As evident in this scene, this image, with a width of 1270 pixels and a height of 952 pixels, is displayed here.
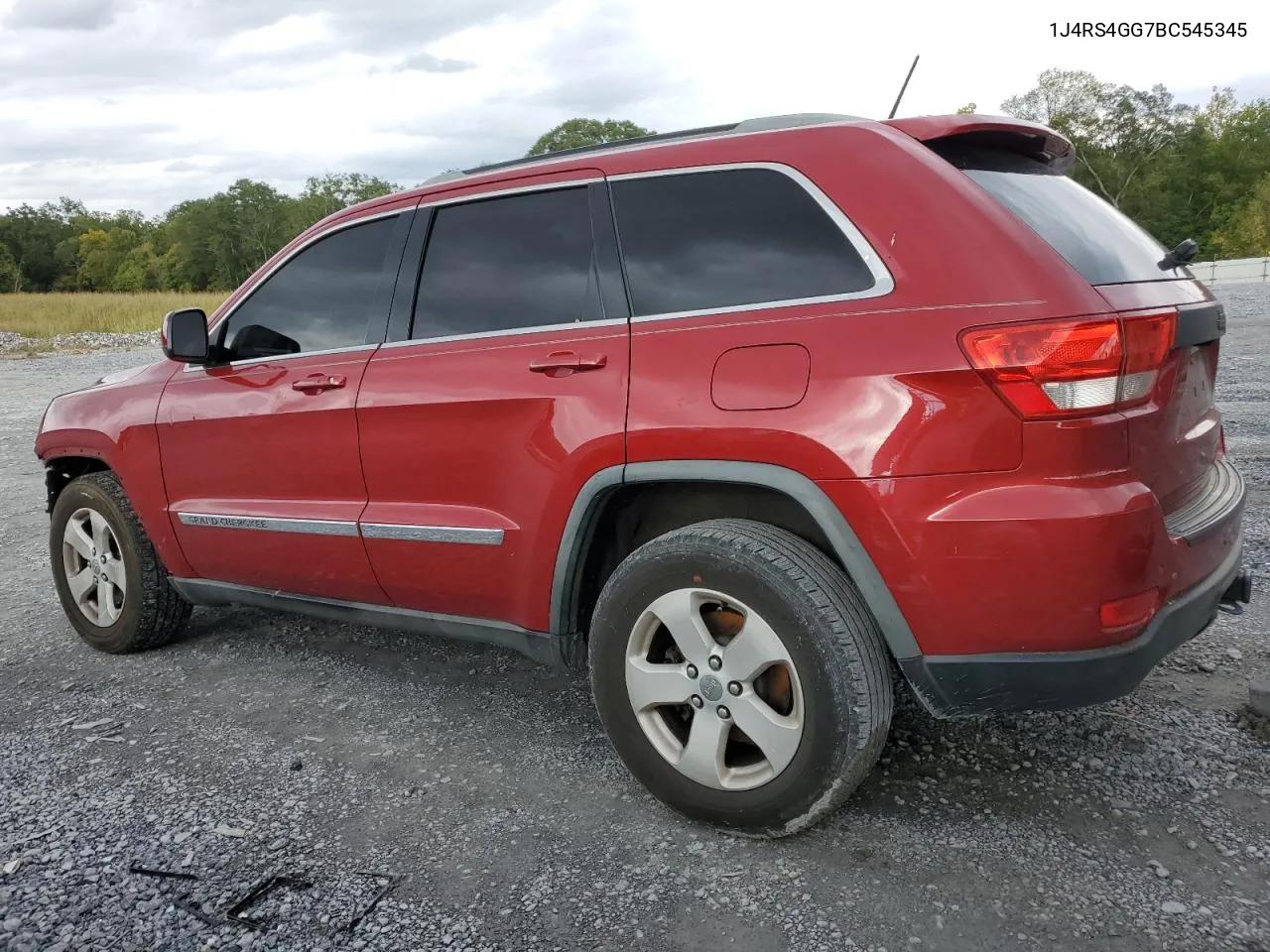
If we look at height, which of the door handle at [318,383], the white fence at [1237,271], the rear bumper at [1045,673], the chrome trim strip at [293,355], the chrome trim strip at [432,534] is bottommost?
the white fence at [1237,271]

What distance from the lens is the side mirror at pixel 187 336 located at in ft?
12.3

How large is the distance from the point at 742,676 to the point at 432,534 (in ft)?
3.80

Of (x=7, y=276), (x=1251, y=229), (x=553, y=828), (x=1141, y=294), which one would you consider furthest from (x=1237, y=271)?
(x=7, y=276)

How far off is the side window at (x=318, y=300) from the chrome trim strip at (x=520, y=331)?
21 cm

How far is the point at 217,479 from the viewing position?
3861 millimetres

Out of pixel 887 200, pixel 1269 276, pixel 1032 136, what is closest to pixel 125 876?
pixel 887 200

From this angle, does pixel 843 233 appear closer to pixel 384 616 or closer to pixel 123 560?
pixel 384 616

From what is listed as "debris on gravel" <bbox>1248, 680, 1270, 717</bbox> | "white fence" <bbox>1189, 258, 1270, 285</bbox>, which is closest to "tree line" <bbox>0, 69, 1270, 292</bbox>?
"white fence" <bbox>1189, 258, 1270, 285</bbox>

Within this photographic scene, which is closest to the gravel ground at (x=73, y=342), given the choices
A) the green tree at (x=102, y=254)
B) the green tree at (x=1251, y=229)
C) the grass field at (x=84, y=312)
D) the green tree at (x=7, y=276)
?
the grass field at (x=84, y=312)

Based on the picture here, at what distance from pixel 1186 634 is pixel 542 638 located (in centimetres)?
173

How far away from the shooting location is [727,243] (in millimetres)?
2672

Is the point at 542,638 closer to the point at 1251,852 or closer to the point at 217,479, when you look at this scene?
the point at 217,479

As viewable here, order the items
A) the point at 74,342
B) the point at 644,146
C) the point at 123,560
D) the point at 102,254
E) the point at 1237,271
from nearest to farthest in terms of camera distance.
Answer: the point at 644,146 → the point at 123,560 → the point at 74,342 → the point at 1237,271 → the point at 102,254

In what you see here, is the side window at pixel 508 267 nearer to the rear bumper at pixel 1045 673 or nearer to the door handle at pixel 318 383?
the door handle at pixel 318 383
